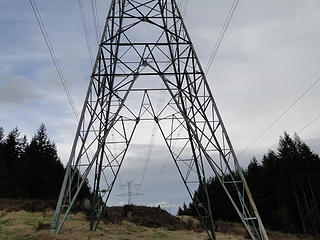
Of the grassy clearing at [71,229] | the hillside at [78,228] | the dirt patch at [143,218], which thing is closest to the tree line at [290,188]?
the dirt patch at [143,218]

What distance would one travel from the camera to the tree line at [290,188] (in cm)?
3484

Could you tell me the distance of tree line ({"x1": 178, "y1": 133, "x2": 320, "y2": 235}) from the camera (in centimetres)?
3484

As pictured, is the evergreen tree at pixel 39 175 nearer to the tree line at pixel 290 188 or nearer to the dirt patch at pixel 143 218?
the dirt patch at pixel 143 218

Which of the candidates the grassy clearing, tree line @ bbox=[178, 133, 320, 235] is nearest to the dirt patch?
the grassy clearing

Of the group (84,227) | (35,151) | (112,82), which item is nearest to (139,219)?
(84,227)

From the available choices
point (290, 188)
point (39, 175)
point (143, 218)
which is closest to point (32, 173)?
point (39, 175)

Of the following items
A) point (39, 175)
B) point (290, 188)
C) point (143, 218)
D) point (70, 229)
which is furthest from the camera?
point (39, 175)

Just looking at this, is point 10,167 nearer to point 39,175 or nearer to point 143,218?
point 39,175

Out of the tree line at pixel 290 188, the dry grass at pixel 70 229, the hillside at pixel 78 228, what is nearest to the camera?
the hillside at pixel 78 228

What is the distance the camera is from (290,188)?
38219 mm

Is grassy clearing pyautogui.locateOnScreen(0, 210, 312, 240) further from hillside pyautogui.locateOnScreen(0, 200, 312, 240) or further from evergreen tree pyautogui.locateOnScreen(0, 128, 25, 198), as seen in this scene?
evergreen tree pyautogui.locateOnScreen(0, 128, 25, 198)

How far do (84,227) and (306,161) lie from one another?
3547 centimetres

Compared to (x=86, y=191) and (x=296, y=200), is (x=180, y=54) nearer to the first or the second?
(x=296, y=200)

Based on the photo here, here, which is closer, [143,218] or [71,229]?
[71,229]
